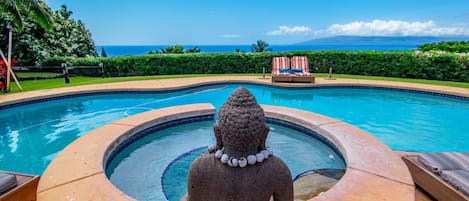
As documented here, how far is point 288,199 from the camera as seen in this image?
5.82 feet

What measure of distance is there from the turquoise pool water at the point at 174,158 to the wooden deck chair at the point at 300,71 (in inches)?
231

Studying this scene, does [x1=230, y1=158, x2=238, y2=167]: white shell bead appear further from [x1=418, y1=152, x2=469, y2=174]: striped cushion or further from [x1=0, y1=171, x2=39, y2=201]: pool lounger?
[x1=418, y1=152, x2=469, y2=174]: striped cushion

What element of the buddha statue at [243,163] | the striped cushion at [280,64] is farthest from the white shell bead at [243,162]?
the striped cushion at [280,64]

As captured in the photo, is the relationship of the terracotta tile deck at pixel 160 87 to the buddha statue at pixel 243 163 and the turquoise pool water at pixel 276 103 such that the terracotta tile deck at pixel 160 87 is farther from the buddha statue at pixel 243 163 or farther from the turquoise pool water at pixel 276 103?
the buddha statue at pixel 243 163

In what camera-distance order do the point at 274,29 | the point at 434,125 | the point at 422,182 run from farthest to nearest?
1. the point at 274,29
2. the point at 434,125
3. the point at 422,182

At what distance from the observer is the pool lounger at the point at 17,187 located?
7.93ft

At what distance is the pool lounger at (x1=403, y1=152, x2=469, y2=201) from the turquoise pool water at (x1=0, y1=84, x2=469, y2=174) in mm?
2549

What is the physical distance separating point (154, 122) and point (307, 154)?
10.5 feet

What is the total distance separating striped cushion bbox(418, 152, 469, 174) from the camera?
2.88m

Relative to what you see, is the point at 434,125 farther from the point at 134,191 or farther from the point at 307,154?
the point at 134,191

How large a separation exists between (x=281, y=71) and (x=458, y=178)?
32.6 feet

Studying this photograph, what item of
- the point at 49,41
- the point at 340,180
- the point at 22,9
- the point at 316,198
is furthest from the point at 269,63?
the point at 49,41

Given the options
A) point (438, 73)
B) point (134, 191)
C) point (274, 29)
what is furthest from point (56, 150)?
point (274, 29)

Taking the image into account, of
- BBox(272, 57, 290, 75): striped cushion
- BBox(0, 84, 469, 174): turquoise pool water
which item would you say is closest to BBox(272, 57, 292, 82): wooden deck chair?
BBox(272, 57, 290, 75): striped cushion
